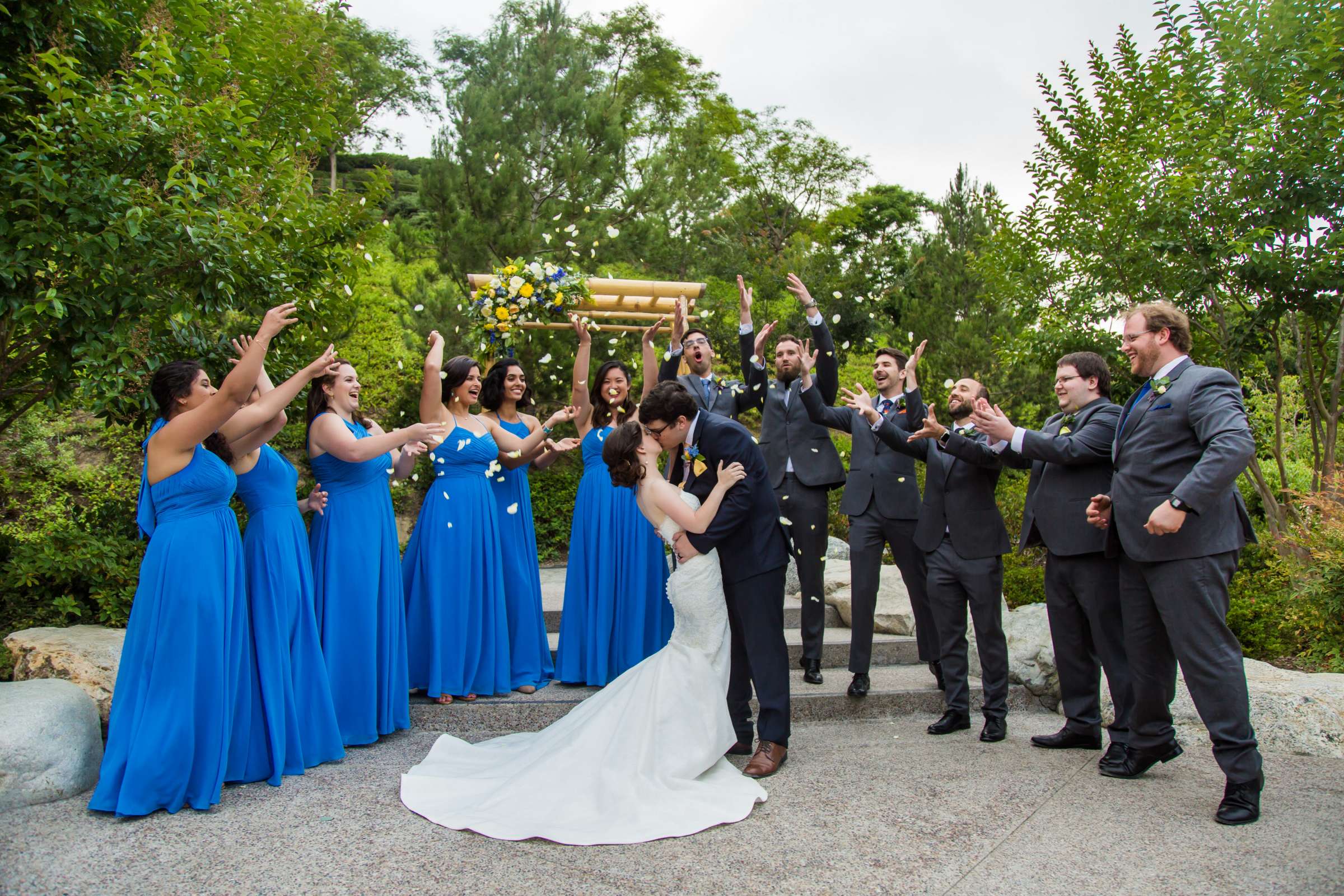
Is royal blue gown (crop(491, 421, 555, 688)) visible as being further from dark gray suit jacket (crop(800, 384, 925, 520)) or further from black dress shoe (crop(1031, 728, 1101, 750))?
black dress shoe (crop(1031, 728, 1101, 750))

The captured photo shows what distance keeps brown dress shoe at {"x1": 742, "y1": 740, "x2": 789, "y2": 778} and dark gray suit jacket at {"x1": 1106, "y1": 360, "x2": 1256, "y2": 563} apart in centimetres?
198

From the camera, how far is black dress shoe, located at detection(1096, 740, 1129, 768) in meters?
4.56

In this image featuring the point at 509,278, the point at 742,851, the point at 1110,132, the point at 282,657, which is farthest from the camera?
the point at 1110,132

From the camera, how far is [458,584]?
550cm

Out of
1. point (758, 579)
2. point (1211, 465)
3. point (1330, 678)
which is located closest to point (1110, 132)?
point (1330, 678)

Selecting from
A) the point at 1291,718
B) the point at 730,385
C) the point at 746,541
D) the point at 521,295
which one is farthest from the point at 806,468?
the point at 1291,718

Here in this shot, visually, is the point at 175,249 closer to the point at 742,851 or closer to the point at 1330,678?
the point at 742,851

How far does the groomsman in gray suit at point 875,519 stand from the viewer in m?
5.80

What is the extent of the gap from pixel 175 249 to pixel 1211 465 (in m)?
5.05

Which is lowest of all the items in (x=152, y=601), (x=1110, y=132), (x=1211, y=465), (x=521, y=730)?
(x=521, y=730)

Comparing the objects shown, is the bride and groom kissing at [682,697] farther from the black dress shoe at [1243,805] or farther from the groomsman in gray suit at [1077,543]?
the black dress shoe at [1243,805]

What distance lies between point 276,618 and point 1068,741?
4.31 m

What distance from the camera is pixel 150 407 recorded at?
200 inches

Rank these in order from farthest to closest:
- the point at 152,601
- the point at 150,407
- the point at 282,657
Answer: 1. the point at 150,407
2. the point at 282,657
3. the point at 152,601
